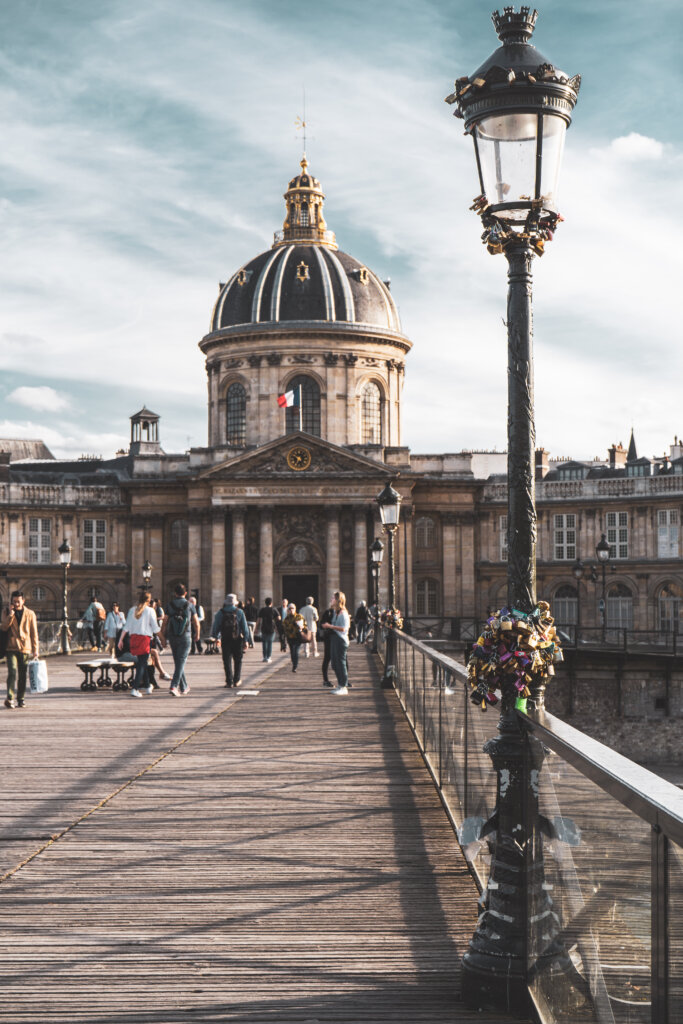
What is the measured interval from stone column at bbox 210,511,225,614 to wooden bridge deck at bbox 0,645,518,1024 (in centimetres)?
5184

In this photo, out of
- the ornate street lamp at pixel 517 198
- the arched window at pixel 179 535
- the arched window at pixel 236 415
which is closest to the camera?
the ornate street lamp at pixel 517 198

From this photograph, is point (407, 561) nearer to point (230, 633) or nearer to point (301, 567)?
point (301, 567)

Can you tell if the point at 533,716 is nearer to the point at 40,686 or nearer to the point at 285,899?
the point at 285,899

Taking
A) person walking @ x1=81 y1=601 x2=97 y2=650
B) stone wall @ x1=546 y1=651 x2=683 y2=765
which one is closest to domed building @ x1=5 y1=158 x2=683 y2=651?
stone wall @ x1=546 y1=651 x2=683 y2=765

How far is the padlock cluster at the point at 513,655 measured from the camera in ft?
20.9

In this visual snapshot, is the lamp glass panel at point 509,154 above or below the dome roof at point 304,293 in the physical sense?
below

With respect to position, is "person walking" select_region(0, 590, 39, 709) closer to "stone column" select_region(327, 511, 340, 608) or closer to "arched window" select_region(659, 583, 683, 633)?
"stone column" select_region(327, 511, 340, 608)

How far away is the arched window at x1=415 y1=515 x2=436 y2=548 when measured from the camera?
71875mm

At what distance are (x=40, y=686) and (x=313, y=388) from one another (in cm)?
5320

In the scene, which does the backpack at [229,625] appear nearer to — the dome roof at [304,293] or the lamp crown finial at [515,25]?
the lamp crown finial at [515,25]

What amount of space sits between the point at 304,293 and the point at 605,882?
72.0m

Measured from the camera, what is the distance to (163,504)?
71.5 metres

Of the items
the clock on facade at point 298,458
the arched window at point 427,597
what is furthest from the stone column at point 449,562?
the clock on facade at point 298,458

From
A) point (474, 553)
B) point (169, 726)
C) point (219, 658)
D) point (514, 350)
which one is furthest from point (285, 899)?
point (474, 553)
